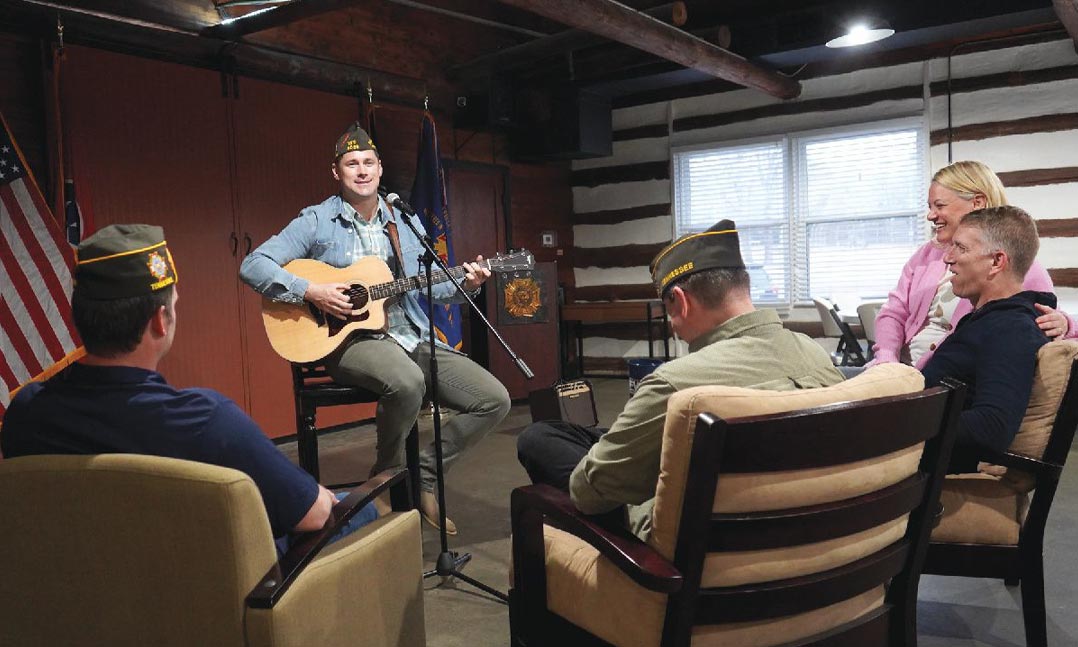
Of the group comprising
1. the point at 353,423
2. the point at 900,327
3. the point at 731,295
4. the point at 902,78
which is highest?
the point at 902,78

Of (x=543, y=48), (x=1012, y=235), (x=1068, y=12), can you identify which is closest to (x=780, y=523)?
(x=1012, y=235)

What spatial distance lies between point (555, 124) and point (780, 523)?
23.6ft

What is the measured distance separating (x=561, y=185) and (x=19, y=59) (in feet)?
19.0

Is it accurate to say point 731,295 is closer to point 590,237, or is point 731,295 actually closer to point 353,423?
point 353,423

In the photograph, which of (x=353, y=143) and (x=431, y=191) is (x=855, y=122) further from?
(x=353, y=143)

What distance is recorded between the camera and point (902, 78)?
7.66 m

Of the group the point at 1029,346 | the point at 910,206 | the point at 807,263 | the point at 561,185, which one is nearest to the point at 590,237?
Answer: the point at 561,185

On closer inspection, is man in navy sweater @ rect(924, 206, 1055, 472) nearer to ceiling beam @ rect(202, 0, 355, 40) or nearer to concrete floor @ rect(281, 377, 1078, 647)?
concrete floor @ rect(281, 377, 1078, 647)

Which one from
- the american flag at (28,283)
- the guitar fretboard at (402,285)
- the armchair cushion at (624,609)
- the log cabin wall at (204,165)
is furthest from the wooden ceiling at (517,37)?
the armchair cushion at (624,609)

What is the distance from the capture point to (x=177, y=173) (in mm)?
5285

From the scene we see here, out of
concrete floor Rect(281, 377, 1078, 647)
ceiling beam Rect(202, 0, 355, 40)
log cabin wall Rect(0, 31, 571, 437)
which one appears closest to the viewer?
concrete floor Rect(281, 377, 1078, 647)

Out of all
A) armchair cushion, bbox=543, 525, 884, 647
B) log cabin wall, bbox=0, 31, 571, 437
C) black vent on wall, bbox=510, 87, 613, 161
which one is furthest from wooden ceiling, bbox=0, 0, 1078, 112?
armchair cushion, bbox=543, 525, 884, 647

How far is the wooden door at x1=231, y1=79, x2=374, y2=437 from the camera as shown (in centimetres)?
570

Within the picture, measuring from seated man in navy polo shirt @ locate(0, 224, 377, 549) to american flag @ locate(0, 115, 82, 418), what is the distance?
3.11 metres
